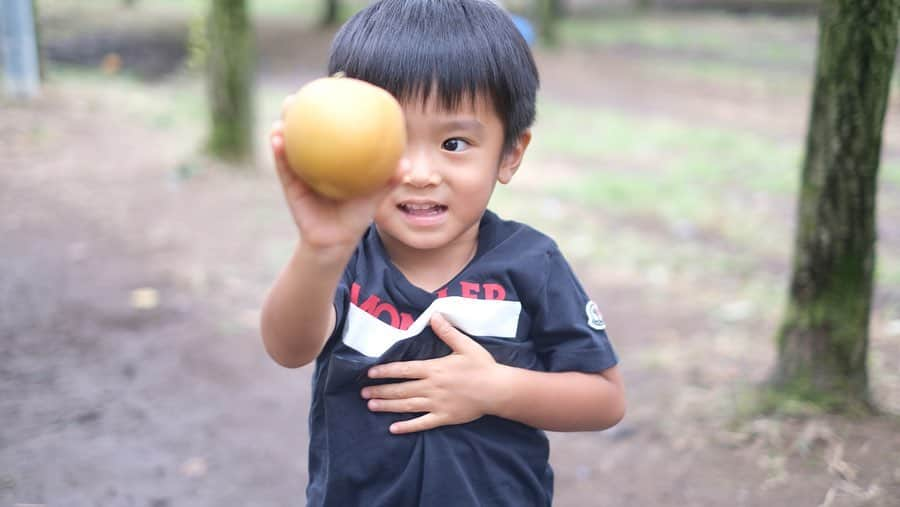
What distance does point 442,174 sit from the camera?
176 cm

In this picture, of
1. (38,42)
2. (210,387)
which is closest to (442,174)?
(210,387)

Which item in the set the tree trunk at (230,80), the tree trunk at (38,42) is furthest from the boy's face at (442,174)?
the tree trunk at (38,42)

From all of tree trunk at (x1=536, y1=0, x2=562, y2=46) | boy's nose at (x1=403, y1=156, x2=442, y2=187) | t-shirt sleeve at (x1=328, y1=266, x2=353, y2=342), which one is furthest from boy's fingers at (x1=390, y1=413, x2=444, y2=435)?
tree trunk at (x1=536, y1=0, x2=562, y2=46)

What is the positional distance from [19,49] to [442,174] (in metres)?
9.74

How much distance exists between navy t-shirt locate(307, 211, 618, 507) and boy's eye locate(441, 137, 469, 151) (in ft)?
0.80

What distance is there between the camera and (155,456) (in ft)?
11.3

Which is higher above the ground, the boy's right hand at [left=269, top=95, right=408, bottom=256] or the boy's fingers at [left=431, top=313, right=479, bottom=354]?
the boy's right hand at [left=269, top=95, right=408, bottom=256]

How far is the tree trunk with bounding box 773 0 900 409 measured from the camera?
3002 millimetres

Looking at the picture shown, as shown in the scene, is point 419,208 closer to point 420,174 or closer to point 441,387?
point 420,174

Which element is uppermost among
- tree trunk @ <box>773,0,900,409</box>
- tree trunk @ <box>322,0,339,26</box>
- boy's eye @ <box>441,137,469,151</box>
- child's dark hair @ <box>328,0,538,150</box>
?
child's dark hair @ <box>328,0,538,150</box>

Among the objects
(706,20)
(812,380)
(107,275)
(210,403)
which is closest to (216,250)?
(107,275)

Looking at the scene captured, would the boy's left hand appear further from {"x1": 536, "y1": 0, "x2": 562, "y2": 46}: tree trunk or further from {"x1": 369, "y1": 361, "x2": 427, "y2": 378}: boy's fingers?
{"x1": 536, "y1": 0, "x2": 562, "y2": 46}: tree trunk

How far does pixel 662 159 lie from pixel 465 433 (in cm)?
800

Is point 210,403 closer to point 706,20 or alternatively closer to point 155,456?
point 155,456
